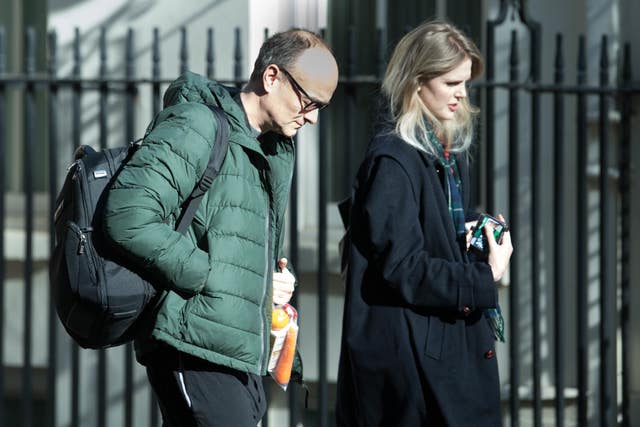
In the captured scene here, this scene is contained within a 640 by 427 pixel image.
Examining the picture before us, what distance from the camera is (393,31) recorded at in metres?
6.29

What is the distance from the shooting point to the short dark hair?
3012 mm

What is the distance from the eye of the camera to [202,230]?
295cm

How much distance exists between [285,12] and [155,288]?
3261 millimetres

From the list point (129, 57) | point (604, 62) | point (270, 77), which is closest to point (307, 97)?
point (270, 77)

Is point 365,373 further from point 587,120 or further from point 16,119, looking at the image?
point 16,119

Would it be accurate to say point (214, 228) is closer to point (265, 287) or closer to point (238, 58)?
point (265, 287)

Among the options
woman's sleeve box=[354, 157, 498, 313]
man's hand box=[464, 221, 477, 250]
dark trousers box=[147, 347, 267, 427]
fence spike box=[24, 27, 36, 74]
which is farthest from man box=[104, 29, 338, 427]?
fence spike box=[24, 27, 36, 74]

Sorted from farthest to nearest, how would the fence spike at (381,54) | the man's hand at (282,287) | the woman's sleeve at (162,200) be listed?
the fence spike at (381,54) < the man's hand at (282,287) < the woman's sleeve at (162,200)

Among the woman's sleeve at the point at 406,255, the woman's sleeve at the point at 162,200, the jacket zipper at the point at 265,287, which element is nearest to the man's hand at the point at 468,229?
the woman's sleeve at the point at 406,255

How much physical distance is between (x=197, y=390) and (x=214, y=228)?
41cm

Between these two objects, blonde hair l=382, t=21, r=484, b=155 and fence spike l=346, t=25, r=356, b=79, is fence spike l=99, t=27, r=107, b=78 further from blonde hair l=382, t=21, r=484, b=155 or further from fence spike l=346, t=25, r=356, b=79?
blonde hair l=382, t=21, r=484, b=155

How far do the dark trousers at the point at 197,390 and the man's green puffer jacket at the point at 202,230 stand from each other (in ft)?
0.24

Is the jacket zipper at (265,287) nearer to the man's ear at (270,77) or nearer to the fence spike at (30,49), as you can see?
the man's ear at (270,77)

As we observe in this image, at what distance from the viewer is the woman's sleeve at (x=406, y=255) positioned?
3.27m
